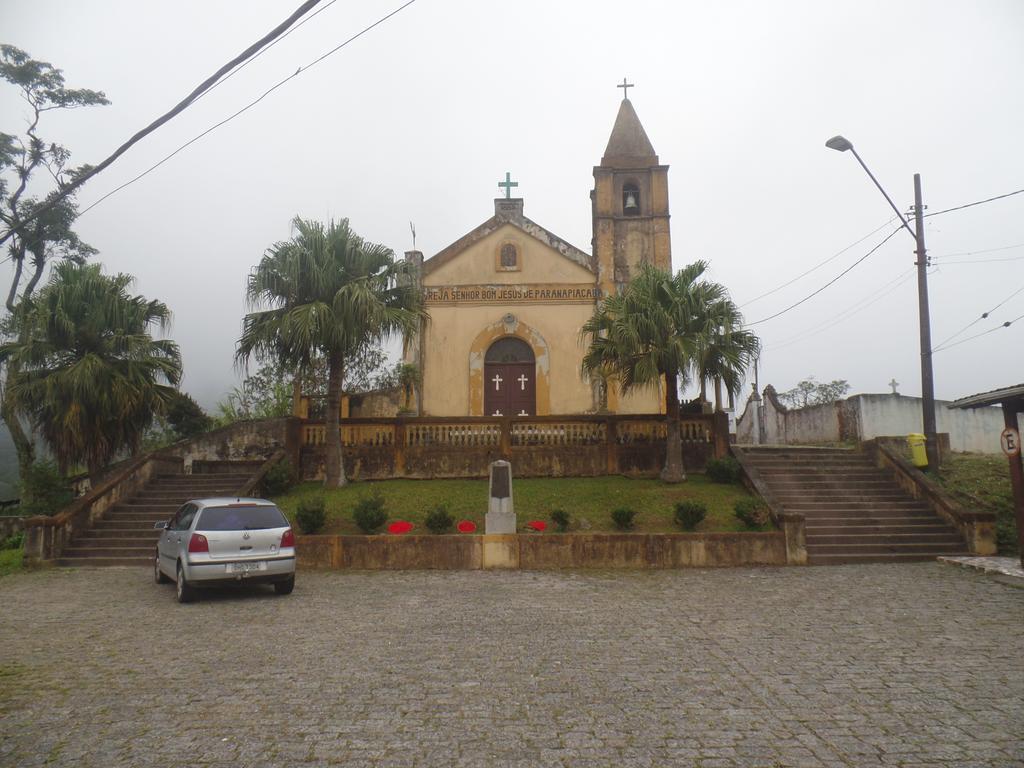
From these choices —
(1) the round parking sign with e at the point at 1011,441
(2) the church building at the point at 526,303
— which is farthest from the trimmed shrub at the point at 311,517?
(1) the round parking sign with e at the point at 1011,441

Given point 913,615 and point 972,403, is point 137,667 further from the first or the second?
point 972,403

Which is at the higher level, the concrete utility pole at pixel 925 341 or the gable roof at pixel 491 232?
the gable roof at pixel 491 232

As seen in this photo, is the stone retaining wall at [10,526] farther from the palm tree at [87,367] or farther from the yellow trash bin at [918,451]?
the yellow trash bin at [918,451]

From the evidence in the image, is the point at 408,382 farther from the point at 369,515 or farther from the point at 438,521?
the point at 438,521

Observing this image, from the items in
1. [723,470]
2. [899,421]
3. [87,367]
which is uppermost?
[87,367]

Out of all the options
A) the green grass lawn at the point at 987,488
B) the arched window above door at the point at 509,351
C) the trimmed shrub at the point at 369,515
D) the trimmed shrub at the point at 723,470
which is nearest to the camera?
the green grass lawn at the point at 987,488

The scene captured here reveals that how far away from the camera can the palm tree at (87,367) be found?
54.3ft

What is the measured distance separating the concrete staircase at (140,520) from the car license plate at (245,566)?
5.21 meters

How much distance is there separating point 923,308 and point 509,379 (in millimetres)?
12142

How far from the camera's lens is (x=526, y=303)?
78.6 feet

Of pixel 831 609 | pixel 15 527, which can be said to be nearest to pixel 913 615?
pixel 831 609

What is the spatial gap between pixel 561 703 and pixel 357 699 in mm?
1566

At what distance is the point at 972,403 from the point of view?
1229 centimetres

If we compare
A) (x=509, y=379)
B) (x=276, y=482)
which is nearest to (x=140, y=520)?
(x=276, y=482)
